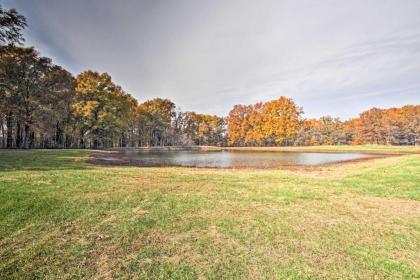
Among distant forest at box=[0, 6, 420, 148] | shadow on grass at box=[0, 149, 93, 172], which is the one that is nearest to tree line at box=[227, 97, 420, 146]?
distant forest at box=[0, 6, 420, 148]

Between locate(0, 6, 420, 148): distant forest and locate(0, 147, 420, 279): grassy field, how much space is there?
57.3ft

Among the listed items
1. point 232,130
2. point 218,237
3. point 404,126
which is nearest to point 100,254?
point 218,237

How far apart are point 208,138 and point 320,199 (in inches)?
3139

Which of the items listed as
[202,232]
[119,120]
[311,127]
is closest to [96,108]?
[119,120]

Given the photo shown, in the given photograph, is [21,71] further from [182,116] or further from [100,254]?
[182,116]

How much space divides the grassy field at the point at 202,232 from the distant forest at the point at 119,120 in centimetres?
1745

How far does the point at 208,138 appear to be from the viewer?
86.8 m

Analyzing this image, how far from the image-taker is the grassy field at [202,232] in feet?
11.4

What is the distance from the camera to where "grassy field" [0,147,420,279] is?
137 inches

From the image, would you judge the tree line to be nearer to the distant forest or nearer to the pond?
the distant forest

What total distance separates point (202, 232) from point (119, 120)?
37794mm

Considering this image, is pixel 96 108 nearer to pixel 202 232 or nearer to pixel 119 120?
pixel 119 120

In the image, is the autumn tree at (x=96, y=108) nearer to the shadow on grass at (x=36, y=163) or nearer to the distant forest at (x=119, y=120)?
the distant forest at (x=119, y=120)

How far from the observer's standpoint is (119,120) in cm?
3891
